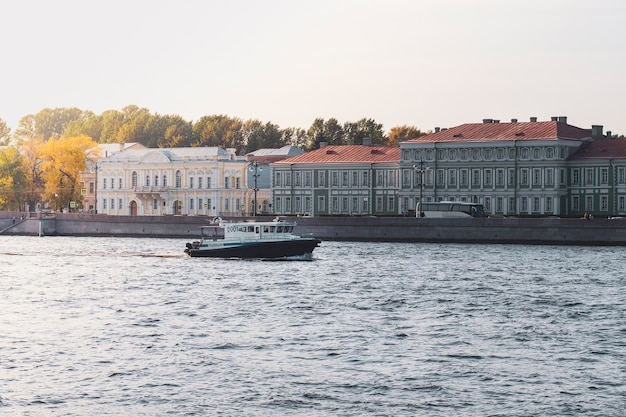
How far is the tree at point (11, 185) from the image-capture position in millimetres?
134875

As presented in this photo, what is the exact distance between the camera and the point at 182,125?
18375 cm

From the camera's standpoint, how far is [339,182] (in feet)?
392

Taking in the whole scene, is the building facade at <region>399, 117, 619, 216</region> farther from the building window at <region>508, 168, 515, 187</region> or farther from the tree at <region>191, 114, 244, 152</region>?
the tree at <region>191, 114, 244, 152</region>

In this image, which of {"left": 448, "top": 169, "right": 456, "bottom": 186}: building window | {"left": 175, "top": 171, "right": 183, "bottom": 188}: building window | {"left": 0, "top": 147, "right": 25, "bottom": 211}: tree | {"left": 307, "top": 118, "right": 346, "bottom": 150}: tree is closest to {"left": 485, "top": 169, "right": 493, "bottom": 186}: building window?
{"left": 448, "top": 169, "right": 456, "bottom": 186}: building window

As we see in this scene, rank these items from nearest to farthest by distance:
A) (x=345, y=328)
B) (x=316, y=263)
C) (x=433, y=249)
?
(x=345, y=328), (x=316, y=263), (x=433, y=249)

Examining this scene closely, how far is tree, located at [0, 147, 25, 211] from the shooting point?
5310 inches

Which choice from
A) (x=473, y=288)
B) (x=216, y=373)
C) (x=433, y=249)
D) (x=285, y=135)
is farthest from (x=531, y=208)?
(x=216, y=373)

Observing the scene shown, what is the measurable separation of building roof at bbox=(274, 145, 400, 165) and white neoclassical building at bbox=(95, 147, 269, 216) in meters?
12.2

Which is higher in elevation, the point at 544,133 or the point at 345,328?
the point at 544,133

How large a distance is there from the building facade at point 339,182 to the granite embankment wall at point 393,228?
16.3m

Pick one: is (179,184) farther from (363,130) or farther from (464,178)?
(464,178)

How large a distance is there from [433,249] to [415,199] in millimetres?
29220

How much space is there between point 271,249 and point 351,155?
5278cm

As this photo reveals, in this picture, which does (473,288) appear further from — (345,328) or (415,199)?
(415,199)
